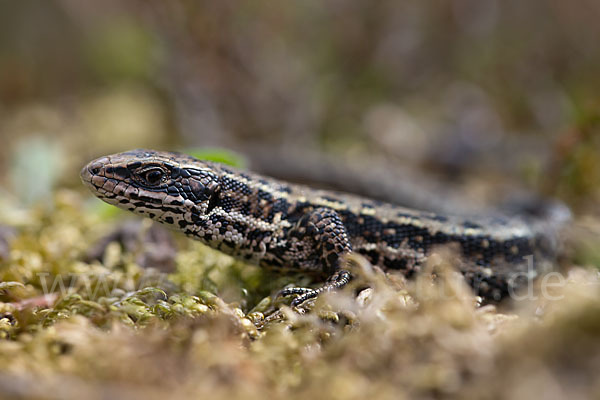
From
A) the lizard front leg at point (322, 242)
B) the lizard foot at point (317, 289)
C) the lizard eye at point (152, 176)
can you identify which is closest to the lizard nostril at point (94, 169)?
the lizard eye at point (152, 176)

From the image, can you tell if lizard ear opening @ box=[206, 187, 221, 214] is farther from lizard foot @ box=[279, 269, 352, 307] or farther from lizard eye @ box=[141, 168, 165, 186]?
lizard foot @ box=[279, 269, 352, 307]

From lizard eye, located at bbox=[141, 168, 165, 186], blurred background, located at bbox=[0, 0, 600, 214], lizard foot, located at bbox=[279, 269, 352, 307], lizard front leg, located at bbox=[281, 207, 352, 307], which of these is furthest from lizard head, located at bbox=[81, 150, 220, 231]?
blurred background, located at bbox=[0, 0, 600, 214]

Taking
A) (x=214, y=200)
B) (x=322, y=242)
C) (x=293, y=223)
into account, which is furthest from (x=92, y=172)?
(x=322, y=242)

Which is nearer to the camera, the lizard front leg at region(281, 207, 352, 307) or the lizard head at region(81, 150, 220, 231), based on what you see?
the lizard head at region(81, 150, 220, 231)

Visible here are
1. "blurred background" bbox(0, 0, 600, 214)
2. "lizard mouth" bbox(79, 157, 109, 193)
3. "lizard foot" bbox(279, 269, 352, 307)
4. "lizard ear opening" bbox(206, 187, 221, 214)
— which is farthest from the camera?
"blurred background" bbox(0, 0, 600, 214)

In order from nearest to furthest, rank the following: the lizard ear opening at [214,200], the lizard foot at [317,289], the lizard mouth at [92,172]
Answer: the lizard foot at [317,289] → the lizard mouth at [92,172] → the lizard ear opening at [214,200]

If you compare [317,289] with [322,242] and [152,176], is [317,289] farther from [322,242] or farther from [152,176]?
[152,176]

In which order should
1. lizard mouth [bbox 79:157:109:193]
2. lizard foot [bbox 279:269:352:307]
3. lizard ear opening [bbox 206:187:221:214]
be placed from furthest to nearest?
lizard ear opening [bbox 206:187:221:214] < lizard mouth [bbox 79:157:109:193] < lizard foot [bbox 279:269:352:307]

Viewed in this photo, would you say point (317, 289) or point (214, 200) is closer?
point (317, 289)

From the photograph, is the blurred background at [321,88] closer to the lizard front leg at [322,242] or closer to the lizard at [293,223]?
the lizard at [293,223]
